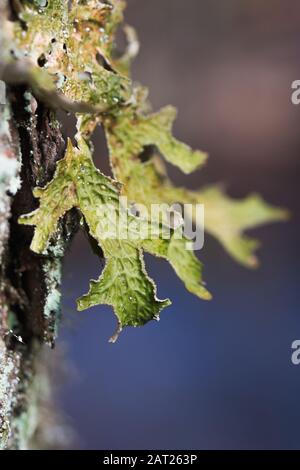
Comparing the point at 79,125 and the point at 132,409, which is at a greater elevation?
the point at 132,409

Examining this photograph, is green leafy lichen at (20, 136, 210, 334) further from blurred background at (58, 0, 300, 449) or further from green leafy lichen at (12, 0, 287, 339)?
blurred background at (58, 0, 300, 449)

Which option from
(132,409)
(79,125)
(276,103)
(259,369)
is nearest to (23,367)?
(79,125)

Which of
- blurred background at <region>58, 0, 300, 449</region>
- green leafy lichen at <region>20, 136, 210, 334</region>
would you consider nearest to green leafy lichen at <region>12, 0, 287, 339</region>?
green leafy lichen at <region>20, 136, 210, 334</region>

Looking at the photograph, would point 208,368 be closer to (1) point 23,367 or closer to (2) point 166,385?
(2) point 166,385

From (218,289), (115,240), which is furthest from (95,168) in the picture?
(218,289)

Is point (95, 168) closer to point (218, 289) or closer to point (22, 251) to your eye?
point (22, 251)

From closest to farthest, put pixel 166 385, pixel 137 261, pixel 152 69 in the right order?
pixel 137 261, pixel 166 385, pixel 152 69

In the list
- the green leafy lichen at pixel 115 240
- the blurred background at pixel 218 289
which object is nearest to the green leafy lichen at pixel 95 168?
the green leafy lichen at pixel 115 240
